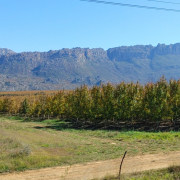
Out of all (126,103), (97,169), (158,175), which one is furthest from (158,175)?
(126,103)

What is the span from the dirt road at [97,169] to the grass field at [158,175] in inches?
24.0

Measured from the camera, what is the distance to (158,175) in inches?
562

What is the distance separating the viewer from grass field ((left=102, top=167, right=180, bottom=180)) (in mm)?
13510

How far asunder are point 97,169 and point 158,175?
3298 millimetres

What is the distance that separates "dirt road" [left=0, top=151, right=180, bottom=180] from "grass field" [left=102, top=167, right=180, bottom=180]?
61cm

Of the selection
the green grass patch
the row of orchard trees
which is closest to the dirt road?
the green grass patch

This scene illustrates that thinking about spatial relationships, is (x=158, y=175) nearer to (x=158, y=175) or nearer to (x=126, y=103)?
(x=158, y=175)

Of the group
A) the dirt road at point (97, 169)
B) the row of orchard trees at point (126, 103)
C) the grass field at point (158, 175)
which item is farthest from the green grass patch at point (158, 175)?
the row of orchard trees at point (126, 103)

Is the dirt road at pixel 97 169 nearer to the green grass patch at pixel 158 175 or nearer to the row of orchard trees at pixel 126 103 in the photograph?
the green grass patch at pixel 158 175

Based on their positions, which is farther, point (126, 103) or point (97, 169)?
point (126, 103)

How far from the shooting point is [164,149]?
67.9 ft

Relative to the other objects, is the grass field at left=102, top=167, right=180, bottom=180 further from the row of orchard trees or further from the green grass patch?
the row of orchard trees

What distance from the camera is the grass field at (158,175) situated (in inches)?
532

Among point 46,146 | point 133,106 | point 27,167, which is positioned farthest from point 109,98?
point 27,167
